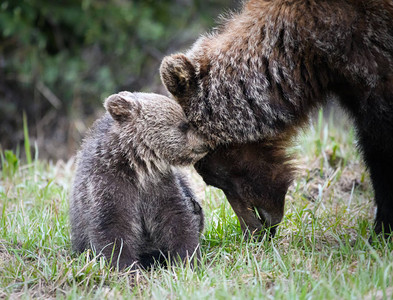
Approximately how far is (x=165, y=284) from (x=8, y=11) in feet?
19.3

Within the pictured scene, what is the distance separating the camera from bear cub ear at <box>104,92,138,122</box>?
14.4ft

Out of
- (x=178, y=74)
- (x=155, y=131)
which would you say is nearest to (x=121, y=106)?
(x=155, y=131)

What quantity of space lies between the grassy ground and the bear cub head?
2.59 ft

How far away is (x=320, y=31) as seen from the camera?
4.06 metres

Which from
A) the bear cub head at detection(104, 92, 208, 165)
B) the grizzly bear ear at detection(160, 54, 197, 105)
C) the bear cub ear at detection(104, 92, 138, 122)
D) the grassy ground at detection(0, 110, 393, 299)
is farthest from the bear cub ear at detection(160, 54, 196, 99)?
the grassy ground at detection(0, 110, 393, 299)

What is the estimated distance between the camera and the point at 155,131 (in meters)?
4.43

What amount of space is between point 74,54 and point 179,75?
570 centimetres

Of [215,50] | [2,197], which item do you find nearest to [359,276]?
[215,50]

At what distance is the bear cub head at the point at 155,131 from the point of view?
4.38m

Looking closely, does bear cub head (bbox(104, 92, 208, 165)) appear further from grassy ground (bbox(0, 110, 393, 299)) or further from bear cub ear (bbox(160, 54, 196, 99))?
grassy ground (bbox(0, 110, 393, 299))

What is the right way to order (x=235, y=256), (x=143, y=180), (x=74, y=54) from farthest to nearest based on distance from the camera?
(x=74, y=54)
(x=143, y=180)
(x=235, y=256)

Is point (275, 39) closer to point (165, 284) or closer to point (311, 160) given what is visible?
point (165, 284)

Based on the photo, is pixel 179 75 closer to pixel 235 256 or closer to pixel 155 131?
pixel 155 131

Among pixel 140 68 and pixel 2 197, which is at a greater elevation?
pixel 140 68
